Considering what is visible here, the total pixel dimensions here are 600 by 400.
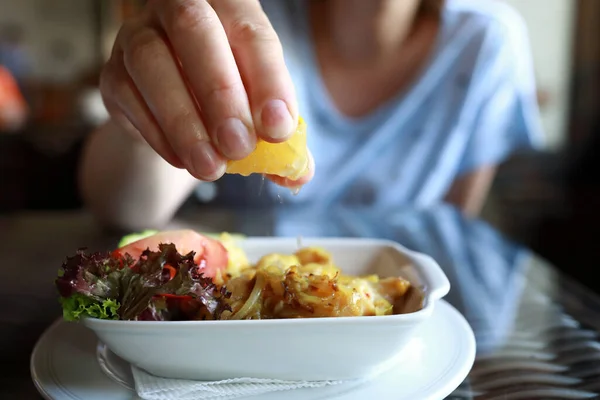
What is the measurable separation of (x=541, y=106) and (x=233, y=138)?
3073mm

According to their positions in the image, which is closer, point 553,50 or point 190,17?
point 190,17

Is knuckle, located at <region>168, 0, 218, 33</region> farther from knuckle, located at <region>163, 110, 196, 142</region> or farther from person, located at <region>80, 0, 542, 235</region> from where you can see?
person, located at <region>80, 0, 542, 235</region>

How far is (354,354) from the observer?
44 centimetres

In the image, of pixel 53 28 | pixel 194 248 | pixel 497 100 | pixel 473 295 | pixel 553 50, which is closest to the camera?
pixel 194 248

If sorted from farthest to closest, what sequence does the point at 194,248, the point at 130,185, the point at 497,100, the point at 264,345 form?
1. the point at 497,100
2. the point at 130,185
3. the point at 194,248
4. the point at 264,345

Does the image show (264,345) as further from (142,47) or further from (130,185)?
(130,185)

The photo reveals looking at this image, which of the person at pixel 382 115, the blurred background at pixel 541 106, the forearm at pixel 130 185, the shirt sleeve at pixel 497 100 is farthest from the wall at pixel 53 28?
the forearm at pixel 130 185

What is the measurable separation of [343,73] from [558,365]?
1059 millimetres

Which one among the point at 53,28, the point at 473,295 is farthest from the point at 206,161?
the point at 53,28

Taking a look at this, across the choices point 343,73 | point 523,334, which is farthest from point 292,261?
point 343,73

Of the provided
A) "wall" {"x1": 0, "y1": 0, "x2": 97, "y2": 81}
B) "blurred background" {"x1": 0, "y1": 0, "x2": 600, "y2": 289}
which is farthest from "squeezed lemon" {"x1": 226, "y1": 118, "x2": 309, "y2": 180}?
"wall" {"x1": 0, "y1": 0, "x2": 97, "y2": 81}

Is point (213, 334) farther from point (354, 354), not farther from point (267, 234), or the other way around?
point (267, 234)

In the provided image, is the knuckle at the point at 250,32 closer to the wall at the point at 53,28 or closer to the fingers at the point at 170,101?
the fingers at the point at 170,101

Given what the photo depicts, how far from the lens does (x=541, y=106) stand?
3189 mm
